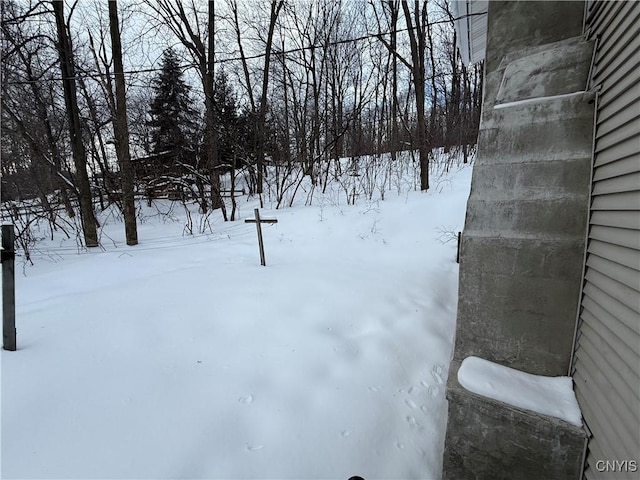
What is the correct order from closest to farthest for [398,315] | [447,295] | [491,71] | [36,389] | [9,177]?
[36,389], [491,71], [398,315], [447,295], [9,177]

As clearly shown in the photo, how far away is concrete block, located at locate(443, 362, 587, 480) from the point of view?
1991mm

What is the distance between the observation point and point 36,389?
221 cm

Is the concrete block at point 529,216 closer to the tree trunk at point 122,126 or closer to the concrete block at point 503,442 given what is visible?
the concrete block at point 503,442

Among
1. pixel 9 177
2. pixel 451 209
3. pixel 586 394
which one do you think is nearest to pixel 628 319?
pixel 586 394

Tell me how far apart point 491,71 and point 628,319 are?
6.55ft

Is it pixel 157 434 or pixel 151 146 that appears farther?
pixel 151 146

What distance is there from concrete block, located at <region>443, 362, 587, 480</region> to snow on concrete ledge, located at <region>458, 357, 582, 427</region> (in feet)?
0.16

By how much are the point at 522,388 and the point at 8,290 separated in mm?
3989

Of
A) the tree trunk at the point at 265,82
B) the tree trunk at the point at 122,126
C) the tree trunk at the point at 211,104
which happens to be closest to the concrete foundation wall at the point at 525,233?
the tree trunk at the point at 122,126

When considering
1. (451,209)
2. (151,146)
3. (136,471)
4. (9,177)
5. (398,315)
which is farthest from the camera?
(151,146)

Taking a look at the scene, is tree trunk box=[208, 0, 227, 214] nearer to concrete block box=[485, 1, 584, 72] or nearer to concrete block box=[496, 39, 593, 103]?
concrete block box=[485, 1, 584, 72]

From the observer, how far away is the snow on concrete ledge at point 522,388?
204cm

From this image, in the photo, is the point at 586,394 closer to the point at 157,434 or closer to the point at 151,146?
the point at 157,434

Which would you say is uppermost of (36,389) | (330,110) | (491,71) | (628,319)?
(330,110)
